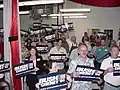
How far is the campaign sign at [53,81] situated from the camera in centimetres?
468

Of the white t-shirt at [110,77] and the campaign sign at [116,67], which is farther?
the white t-shirt at [110,77]

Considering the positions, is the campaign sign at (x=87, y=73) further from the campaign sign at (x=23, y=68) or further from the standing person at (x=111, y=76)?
the campaign sign at (x=23, y=68)

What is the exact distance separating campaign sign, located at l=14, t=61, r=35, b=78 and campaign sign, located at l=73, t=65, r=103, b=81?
3.43ft

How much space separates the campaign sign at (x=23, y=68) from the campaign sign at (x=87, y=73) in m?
1.05

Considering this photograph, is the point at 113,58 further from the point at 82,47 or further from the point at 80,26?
the point at 80,26

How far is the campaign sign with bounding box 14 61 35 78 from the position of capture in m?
6.01

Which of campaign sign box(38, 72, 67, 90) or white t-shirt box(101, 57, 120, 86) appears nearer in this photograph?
campaign sign box(38, 72, 67, 90)

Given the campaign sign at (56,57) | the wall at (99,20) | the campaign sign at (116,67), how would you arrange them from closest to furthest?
the campaign sign at (116,67)
the campaign sign at (56,57)
the wall at (99,20)

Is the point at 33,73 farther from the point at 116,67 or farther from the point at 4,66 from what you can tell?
the point at 116,67

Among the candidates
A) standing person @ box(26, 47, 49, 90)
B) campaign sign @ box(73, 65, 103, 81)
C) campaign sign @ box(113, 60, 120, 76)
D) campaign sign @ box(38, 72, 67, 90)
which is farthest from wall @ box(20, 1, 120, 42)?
campaign sign @ box(38, 72, 67, 90)

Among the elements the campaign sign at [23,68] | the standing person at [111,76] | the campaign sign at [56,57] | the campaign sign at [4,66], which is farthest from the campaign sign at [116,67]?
the campaign sign at [56,57]

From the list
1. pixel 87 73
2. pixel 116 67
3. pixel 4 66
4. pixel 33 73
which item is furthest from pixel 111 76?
pixel 4 66

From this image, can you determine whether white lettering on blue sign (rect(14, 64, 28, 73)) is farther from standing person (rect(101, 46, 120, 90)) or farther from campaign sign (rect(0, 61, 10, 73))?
standing person (rect(101, 46, 120, 90))

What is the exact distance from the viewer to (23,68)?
19.8 feet
